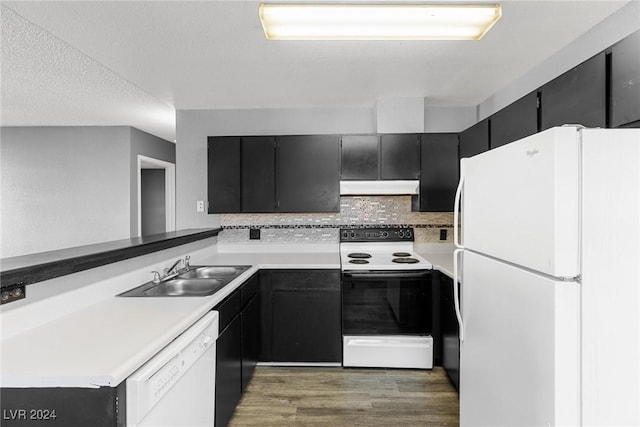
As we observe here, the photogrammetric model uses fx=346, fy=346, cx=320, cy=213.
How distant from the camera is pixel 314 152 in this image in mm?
3148

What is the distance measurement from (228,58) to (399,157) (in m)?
1.64

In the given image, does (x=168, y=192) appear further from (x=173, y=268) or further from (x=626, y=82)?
(x=626, y=82)

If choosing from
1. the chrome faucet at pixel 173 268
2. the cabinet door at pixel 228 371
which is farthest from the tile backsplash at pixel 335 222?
the cabinet door at pixel 228 371

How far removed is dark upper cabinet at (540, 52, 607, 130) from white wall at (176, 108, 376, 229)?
6.85 feet

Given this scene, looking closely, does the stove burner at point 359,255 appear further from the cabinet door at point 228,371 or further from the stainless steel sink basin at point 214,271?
the cabinet door at point 228,371

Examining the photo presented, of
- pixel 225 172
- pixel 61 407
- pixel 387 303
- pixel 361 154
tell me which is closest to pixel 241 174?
pixel 225 172

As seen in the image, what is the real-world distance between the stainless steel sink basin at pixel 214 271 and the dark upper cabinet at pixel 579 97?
2.11 m

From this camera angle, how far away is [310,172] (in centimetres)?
315

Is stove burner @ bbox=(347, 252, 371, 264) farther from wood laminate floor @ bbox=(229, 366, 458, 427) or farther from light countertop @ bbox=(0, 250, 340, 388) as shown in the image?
light countertop @ bbox=(0, 250, 340, 388)

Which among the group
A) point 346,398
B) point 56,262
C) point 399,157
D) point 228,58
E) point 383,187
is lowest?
point 346,398

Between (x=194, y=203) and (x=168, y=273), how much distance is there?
1.43 metres

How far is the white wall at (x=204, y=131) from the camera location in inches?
139

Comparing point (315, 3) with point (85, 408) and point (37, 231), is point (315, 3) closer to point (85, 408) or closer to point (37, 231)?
point (85, 408)

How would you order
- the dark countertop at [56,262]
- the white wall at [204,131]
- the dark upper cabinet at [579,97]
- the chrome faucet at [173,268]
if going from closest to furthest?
the dark countertop at [56,262] < the dark upper cabinet at [579,97] < the chrome faucet at [173,268] < the white wall at [204,131]
